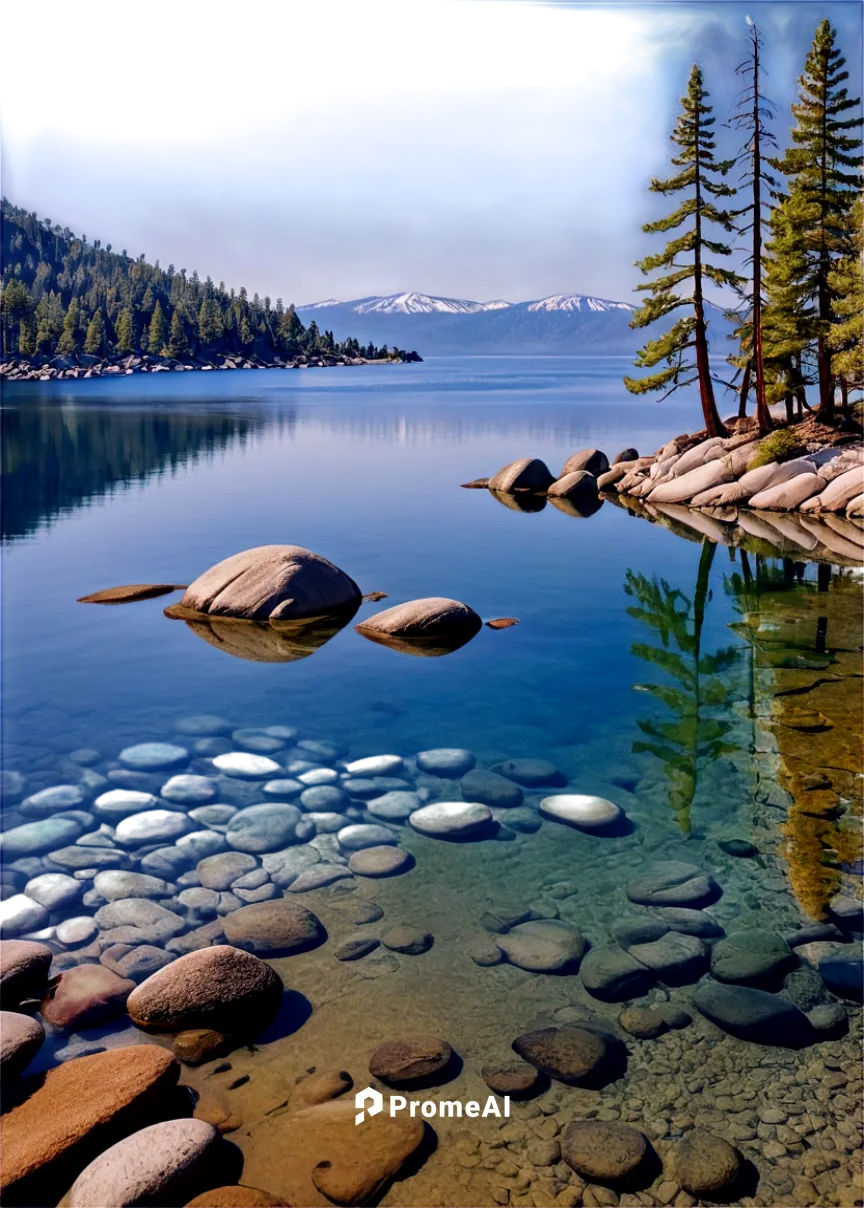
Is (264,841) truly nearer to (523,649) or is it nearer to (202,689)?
(202,689)

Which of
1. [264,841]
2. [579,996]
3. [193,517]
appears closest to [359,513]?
[193,517]

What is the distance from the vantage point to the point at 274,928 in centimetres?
880

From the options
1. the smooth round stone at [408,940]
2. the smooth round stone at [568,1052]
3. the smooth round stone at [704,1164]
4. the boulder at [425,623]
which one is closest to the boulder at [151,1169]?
the smooth round stone at [568,1052]

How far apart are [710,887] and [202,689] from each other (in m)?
8.62

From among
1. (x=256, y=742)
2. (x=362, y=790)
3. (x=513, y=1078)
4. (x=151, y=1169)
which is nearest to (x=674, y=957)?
(x=513, y=1078)

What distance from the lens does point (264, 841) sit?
1049 centimetres

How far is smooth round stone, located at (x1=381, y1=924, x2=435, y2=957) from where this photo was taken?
8.59 metres

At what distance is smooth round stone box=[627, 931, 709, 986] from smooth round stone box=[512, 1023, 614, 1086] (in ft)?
3.56

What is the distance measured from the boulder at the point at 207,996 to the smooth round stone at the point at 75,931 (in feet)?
4.27

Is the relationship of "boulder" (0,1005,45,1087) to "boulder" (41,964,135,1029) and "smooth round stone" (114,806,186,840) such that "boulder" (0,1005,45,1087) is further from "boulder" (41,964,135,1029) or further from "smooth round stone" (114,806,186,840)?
"smooth round stone" (114,806,186,840)

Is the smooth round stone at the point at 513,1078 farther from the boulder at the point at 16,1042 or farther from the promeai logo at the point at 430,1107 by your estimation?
the boulder at the point at 16,1042

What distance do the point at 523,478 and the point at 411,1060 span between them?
33321 millimetres

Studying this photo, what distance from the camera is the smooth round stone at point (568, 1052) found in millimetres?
7031

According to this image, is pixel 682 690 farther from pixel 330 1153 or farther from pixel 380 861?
pixel 330 1153
